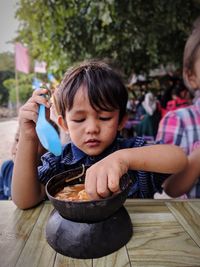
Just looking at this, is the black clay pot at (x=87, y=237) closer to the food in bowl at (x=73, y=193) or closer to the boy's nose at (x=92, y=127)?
the food in bowl at (x=73, y=193)

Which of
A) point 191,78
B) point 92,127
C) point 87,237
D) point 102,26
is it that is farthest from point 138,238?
point 102,26

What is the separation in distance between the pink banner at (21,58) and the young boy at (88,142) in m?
4.24

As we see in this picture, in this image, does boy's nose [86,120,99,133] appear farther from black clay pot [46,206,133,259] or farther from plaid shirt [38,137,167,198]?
black clay pot [46,206,133,259]

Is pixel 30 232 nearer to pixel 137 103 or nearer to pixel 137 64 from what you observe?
pixel 137 64

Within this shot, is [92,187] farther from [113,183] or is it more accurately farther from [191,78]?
[191,78]

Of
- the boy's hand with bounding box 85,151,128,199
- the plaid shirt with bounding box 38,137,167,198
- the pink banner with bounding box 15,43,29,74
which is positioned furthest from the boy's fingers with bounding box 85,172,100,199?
the pink banner with bounding box 15,43,29,74

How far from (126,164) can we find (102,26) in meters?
2.64

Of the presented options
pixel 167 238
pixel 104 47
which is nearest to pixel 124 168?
pixel 167 238

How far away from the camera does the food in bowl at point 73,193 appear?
0.58 metres

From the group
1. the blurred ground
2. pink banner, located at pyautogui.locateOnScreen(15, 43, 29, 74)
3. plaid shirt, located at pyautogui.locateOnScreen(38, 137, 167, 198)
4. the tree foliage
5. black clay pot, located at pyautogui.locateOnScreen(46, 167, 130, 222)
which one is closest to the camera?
black clay pot, located at pyautogui.locateOnScreen(46, 167, 130, 222)

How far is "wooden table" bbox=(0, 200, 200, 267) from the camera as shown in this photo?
0.50 meters

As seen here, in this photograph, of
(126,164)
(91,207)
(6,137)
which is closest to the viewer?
(91,207)

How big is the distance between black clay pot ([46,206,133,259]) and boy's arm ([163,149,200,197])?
439mm

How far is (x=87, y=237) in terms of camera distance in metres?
0.53
